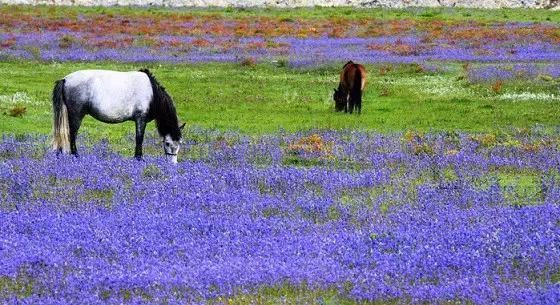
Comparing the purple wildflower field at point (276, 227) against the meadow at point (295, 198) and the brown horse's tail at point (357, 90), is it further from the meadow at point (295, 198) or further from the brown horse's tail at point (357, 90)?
the brown horse's tail at point (357, 90)

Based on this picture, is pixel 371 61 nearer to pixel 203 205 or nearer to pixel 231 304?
pixel 203 205

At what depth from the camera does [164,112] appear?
18.5 meters

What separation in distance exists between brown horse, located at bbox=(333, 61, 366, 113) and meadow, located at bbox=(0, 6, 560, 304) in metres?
0.54

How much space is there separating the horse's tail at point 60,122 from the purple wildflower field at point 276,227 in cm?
41

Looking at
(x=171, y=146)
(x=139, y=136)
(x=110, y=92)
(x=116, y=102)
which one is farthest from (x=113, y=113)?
(x=171, y=146)

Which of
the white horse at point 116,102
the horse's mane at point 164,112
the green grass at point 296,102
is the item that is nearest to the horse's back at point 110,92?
the white horse at point 116,102

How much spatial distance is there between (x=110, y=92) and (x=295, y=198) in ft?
19.0

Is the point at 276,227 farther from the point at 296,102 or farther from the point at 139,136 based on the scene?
the point at 296,102

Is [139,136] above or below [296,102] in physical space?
above

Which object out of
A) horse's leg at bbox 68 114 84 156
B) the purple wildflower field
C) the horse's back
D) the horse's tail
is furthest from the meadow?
the horse's back

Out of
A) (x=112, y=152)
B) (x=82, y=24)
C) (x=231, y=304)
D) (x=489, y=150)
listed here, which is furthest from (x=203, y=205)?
(x=82, y=24)

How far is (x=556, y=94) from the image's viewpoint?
32.1m

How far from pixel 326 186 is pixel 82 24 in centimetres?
5182

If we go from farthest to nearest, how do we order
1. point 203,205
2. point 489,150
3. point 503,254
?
point 489,150
point 203,205
point 503,254
